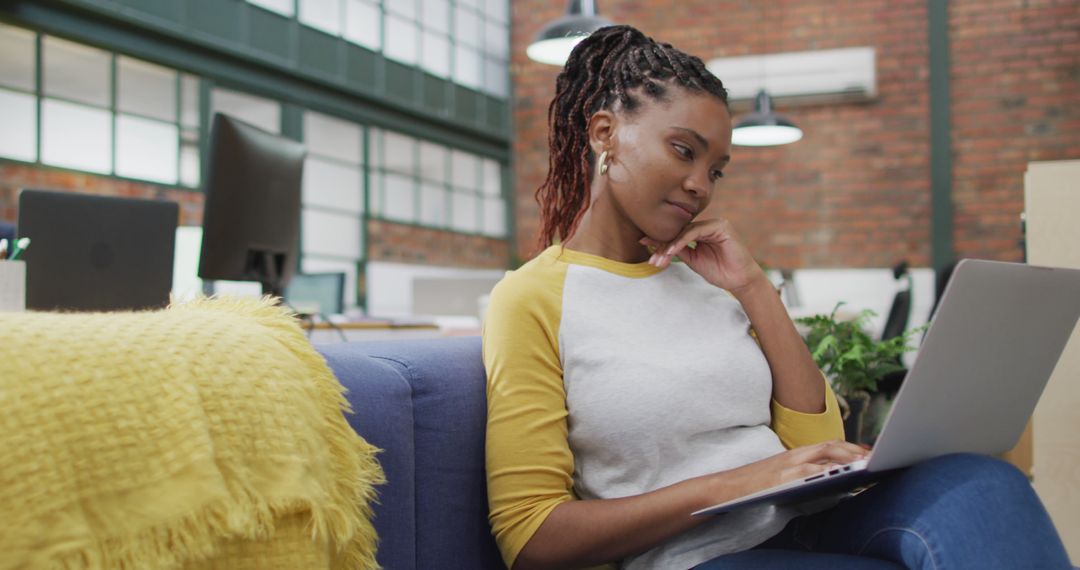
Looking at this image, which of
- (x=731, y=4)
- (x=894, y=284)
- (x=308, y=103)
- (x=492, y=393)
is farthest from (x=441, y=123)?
(x=492, y=393)

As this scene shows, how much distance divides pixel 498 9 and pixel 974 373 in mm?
7186

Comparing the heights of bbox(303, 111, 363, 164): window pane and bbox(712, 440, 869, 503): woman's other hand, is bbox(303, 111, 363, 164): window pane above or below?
above

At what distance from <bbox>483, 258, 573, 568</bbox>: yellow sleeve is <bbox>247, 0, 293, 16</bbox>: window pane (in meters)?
5.04

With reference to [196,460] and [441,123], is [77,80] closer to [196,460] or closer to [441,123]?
[441,123]

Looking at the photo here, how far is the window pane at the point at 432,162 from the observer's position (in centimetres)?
707

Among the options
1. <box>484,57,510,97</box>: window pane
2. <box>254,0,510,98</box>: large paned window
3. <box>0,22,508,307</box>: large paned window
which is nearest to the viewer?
<box>0,22,508,307</box>: large paned window

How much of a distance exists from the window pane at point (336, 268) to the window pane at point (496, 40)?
7.71 ft

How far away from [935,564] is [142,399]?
768 millimetres

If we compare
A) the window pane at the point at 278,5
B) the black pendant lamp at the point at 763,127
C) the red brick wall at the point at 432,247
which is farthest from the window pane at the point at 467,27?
the black pendant lamp at the point at 763,127

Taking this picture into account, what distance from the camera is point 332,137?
629 cm

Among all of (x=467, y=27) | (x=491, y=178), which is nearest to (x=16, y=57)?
(x=467, y=27)

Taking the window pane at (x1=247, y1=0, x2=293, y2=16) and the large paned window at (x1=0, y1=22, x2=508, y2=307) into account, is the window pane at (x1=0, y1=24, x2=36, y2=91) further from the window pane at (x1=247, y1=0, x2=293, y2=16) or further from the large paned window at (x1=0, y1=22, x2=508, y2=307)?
the window pane at (x1=247, y1=0, x2=293, y2=16)

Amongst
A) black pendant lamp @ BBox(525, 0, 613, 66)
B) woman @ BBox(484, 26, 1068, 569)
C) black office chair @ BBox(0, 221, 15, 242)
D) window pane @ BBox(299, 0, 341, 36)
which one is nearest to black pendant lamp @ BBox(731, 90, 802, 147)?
black pendant lamp @ BBox(525, 0, 613, 66)

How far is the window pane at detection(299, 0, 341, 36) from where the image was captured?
237 inches
